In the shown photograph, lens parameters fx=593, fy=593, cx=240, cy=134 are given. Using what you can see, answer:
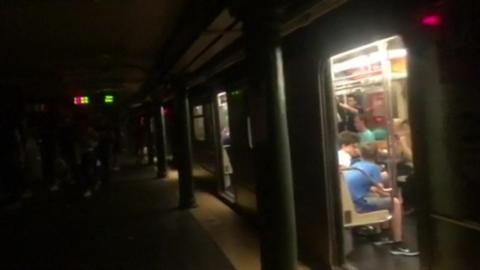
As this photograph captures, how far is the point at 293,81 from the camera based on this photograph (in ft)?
20.1

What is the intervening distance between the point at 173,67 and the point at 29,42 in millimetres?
2334

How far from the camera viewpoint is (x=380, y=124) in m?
7.00

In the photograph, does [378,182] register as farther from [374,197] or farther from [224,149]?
[224,149]

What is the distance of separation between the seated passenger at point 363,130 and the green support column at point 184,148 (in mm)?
4190

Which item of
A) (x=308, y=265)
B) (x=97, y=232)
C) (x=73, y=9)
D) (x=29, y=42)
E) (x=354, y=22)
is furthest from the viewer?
(x=29, y=42)

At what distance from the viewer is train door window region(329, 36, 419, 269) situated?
598 centimetres

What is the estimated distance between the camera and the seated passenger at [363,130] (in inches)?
269

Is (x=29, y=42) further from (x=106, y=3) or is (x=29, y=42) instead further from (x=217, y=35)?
(x=217, y=35)

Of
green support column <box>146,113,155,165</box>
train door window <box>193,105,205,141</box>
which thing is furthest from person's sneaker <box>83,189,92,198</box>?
green support column <box>146,113,155,165</box>

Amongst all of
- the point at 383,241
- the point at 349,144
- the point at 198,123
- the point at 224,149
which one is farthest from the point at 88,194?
the point at 383,241

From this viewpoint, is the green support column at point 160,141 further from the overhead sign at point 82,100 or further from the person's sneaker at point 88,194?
the person's sneaker at point 88,194

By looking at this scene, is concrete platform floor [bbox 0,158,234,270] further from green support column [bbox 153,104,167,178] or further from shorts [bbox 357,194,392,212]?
green support column [bbox 153,104,167,178]

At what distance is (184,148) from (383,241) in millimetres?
4854

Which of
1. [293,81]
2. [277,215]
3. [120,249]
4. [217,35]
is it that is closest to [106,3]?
[217,35]
